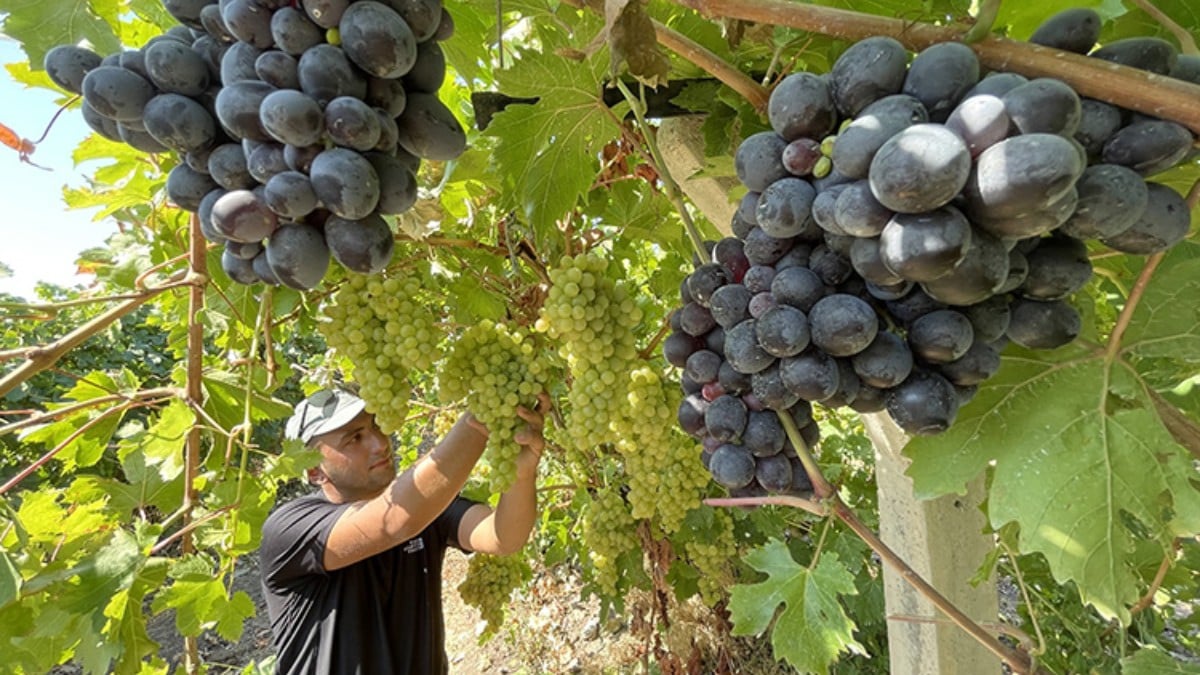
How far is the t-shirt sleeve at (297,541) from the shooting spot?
2502 millimetres

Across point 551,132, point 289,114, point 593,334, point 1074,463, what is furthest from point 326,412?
point 1074,463

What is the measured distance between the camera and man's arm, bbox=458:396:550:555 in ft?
6.18

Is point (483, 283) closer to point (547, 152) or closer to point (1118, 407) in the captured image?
point (547, 152)

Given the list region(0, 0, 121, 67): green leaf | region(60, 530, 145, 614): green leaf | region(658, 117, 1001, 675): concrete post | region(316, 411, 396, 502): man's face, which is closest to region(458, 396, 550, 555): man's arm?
region(316, 411, 396, 502): man's face

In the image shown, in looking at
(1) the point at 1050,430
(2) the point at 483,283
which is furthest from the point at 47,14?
(1) the point at 1050,430

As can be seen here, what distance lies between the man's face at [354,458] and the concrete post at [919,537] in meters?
2.00

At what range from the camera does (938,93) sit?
2.00 ft

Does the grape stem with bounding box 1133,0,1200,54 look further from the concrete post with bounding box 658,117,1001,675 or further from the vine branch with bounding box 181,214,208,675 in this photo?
the vine branch with bounding box 181,214,208,675

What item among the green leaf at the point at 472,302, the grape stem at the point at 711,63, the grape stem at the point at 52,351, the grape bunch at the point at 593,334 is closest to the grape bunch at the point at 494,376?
the grape bunch at the point at 593,334

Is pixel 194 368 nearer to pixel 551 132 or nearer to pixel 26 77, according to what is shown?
pixel 26 77

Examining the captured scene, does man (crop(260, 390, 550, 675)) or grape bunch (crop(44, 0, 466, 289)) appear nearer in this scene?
grape bunch (crop(44, 0, 466, 289))

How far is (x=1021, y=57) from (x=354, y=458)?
280 cm

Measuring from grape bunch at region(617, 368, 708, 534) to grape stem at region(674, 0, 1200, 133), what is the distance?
103 centimetres

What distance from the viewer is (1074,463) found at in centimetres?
82
